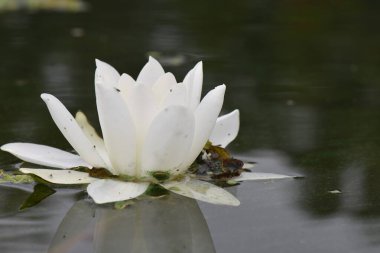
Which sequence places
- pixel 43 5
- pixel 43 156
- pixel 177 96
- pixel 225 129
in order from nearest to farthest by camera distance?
pixel 177 96, pixel 43 156, pixel 225 129, pixel 43 5

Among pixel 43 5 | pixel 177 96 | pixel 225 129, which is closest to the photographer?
pixel 177 96

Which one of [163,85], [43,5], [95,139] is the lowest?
[95,139]

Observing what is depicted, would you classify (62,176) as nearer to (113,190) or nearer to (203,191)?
(113,190)

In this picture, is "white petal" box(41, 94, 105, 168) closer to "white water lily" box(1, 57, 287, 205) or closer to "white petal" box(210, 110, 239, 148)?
"white water lily" box(1, 57, 287, 205)

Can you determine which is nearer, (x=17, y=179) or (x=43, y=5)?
(x=17, y=179)

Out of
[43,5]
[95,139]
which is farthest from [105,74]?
[43,5]

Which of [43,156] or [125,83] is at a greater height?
[125,83]

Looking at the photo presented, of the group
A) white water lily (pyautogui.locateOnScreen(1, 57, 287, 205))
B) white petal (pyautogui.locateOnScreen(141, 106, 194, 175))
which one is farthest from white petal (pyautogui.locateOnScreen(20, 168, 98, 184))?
white petal (pyautogui.locateOnScreen(141, 106, 194, 175))

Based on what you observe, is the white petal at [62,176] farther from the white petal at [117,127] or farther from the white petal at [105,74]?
the white petal at [105,74]
